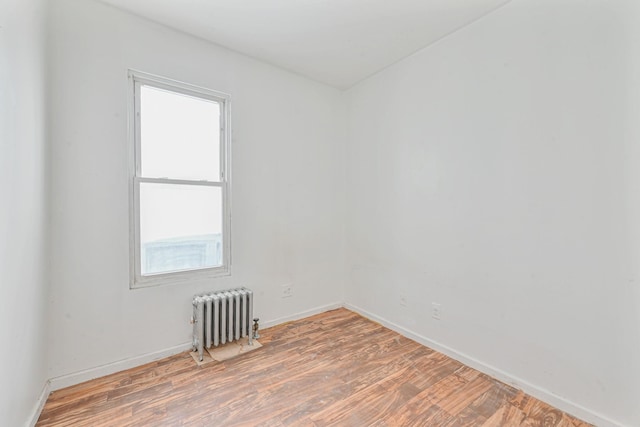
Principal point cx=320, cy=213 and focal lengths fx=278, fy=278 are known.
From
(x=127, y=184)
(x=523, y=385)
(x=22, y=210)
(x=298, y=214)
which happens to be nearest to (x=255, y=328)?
(x=298, y=214)

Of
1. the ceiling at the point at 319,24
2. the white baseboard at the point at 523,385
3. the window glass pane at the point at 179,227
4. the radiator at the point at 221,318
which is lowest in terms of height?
the white baseboard at the point at 523,385

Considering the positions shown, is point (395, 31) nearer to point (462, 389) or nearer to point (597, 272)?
point (597, 272)

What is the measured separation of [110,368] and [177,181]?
1537 mm

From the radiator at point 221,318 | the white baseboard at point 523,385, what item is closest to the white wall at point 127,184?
the radiator at point 221,318

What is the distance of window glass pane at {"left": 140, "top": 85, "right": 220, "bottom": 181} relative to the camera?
2.31m

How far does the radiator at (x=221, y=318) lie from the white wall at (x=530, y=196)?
1.53m

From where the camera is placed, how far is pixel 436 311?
254 centimetres

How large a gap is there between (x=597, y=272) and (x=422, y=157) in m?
1.50

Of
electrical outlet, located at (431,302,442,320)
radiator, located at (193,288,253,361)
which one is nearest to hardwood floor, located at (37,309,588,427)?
radiator, located at (193,288,253,361)

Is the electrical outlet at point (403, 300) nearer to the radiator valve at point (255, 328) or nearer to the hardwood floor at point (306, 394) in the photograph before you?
the hardwood floor at point (306, 394)

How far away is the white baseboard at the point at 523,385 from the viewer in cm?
167

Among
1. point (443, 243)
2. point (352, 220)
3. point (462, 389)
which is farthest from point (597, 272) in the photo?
point (352, 220)

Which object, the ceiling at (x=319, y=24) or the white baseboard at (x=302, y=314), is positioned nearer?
the ceiling at (x=319, y=24)

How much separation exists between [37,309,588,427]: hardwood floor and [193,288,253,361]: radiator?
0.20 meters
